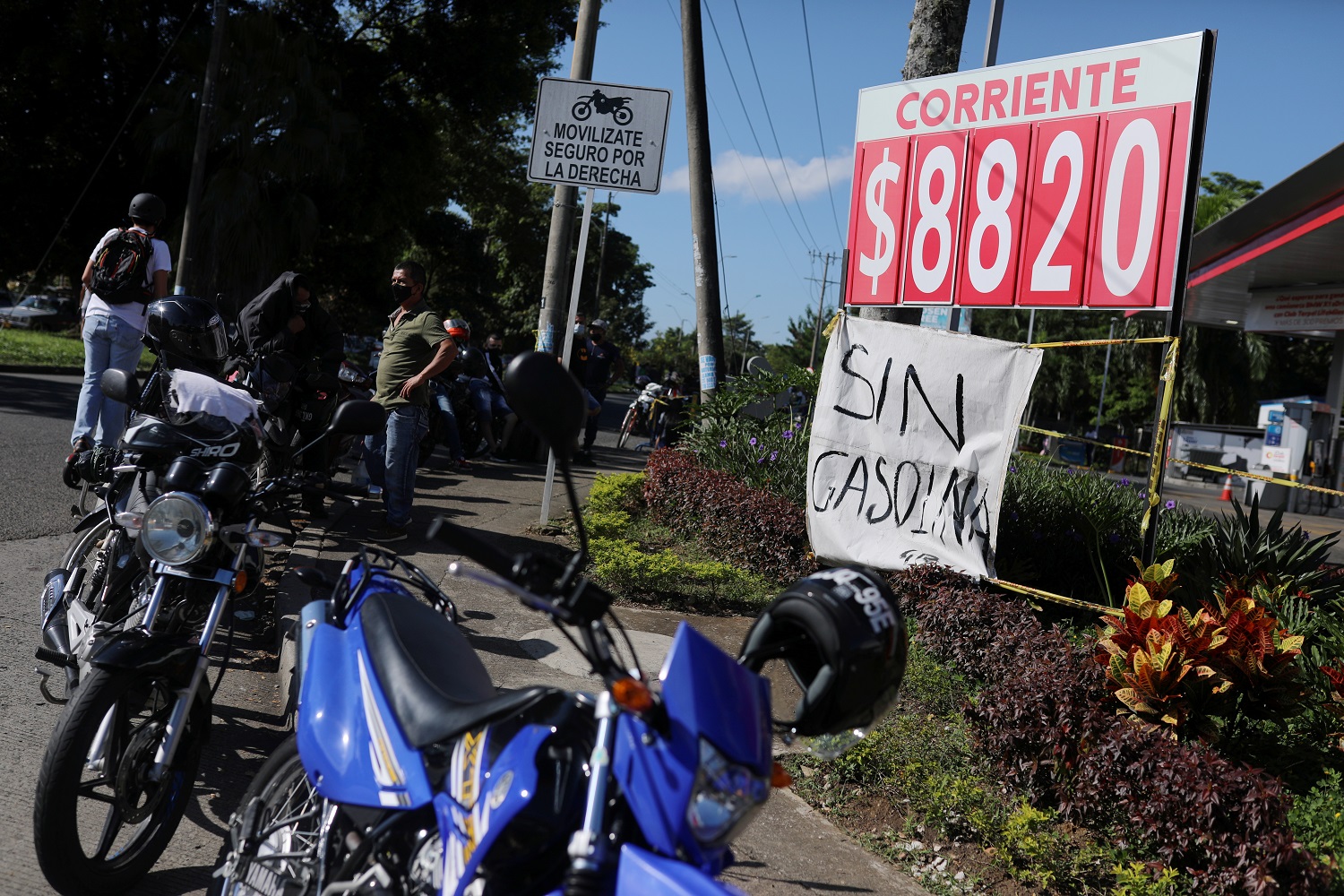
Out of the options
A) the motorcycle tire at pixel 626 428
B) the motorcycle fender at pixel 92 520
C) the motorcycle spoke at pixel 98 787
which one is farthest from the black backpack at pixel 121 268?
the motorcycle tire at pixel 626 428

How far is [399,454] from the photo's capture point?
24.1 ft

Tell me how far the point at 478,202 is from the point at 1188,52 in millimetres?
38640

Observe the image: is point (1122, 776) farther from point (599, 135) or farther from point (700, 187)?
point (700, 187)

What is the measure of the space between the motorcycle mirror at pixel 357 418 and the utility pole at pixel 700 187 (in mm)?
9223

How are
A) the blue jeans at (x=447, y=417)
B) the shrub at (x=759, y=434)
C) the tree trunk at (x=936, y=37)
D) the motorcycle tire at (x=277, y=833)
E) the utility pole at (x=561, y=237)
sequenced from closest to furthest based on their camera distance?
the motorcycle tire at (x=277, y=833) < the tree trunk at (x=936, y=37) < the shrub at (x=759, y=434) < the utility pole at (x=561, y=237) < the blue jeans at (x=447, y=417)

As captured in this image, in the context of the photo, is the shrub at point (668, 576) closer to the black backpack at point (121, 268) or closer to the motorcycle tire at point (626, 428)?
the black backpack at point (121, 268)

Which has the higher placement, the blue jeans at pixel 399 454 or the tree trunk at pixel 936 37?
the tree trunk at pixel 936 37

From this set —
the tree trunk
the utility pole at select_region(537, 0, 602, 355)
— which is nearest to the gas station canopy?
the tree trunk

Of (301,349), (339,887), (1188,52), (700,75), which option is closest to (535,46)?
(700,75)

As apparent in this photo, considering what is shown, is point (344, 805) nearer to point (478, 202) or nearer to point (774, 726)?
point (774, 726)

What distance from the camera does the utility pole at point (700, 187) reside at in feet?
40.6

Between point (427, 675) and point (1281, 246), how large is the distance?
18.4 meters

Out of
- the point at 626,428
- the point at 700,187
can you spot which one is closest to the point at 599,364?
the point at 700,187

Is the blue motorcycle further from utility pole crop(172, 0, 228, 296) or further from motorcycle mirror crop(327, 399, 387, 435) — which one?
utility pole crop(172, 0, 228, 296)
